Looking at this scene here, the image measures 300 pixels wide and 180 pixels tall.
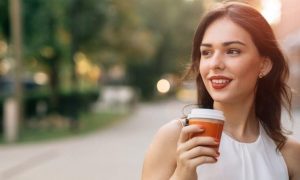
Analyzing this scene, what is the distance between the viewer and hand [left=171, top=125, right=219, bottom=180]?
1603 mm

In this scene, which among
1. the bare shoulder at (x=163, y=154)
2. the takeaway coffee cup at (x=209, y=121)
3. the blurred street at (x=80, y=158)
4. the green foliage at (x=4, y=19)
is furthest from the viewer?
the green foliage at (x=4, y=19)

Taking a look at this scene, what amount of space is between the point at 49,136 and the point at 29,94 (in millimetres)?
4498

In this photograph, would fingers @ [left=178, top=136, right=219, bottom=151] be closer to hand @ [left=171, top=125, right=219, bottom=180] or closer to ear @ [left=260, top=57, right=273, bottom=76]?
hand @ [left=171, top=125, right=219, bottom=180]

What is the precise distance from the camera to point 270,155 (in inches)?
76.1

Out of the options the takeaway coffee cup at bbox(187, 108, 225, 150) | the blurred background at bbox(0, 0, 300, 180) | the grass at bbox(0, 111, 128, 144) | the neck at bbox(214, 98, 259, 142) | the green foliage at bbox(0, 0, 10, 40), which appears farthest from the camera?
the green foliage at bbox(0, 0, 10, 40)

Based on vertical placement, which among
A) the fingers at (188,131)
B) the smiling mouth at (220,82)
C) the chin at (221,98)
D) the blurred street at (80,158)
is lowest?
the blurred street at (80,158)

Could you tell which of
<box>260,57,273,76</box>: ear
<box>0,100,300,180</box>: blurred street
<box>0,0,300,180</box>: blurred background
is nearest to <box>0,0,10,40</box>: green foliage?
<box>0,0,300,180</box>: blurred background

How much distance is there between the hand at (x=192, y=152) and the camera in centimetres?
160

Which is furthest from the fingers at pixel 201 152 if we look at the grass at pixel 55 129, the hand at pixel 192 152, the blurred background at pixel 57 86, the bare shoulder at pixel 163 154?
the grass at pixel 55 129

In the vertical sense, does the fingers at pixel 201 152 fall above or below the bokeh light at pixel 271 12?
below

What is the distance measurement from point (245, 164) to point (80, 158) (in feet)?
36.4

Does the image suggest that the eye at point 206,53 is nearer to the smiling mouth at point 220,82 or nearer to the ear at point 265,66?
the smiling mouth at point 220,82

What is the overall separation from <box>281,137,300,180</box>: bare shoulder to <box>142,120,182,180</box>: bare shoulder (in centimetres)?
42

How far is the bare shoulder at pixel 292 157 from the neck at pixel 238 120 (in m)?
0.12
